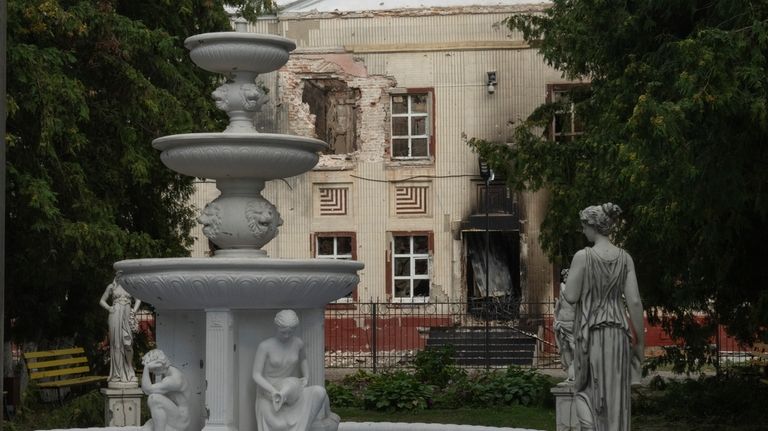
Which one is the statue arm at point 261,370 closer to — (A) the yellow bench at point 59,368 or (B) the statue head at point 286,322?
(B) the statue head at point 286,322

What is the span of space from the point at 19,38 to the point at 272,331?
10.8 metres

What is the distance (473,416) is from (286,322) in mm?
12129

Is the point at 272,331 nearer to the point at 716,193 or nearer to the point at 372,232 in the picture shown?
the point at 716,193

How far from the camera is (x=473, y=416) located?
24125 millimetres

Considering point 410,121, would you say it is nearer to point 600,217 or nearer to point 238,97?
point 238,97

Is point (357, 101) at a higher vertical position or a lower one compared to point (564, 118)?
higher

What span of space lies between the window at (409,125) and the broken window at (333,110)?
0.99 metres

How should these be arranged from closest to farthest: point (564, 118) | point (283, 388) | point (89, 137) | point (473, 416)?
1. point (283, 388)
2. point (473, 416)
3. point (89, 137)
4. point (564, 118)

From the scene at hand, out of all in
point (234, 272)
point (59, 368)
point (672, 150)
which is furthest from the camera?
point (59, 368)

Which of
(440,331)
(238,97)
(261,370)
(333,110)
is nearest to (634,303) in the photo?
(261,370)

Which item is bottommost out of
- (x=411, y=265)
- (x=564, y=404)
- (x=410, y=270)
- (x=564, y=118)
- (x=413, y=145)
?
(x=564, y=404)

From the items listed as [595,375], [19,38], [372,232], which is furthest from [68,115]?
[372,232]

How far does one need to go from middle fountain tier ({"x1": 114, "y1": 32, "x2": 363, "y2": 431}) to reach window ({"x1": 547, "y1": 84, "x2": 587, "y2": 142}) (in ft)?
57.4

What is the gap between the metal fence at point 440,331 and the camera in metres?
34.9
